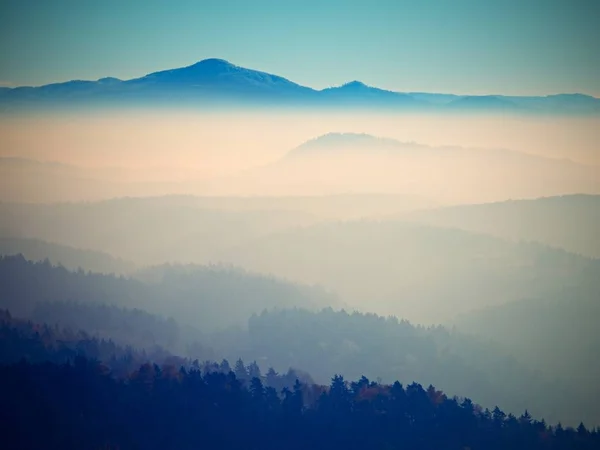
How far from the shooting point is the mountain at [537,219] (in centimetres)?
4991

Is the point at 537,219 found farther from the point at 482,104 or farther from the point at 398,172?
the point at 398,172

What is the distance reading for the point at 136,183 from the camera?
65.6m

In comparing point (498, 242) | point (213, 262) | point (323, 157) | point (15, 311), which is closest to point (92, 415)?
point (15, 311)

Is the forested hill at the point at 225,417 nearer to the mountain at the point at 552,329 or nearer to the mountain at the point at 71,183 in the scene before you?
the mountain at the point at 552,329

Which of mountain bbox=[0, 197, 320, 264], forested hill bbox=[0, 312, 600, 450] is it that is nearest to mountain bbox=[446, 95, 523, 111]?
mountain bbox=[0, 197, 320, 264]

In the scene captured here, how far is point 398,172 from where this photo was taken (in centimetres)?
8881

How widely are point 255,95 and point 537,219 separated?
34802mm

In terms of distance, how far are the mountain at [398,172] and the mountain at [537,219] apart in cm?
434

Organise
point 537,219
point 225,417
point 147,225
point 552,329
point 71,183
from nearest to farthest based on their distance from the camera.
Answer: point 225,417
point 552,329
point 71,183
point 147,225
point 537,219

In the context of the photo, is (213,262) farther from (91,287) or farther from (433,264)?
(433,264)

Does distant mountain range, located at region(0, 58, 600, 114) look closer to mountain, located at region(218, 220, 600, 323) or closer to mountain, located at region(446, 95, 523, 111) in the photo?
mountain, located at region(446, 95, 523, 111)

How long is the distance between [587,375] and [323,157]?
215 feet

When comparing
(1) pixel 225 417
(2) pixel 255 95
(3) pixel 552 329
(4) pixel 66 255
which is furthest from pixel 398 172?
(1) pixel 225 417

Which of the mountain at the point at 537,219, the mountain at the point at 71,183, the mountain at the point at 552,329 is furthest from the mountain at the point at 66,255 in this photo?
the mountain at the point at 537,219
